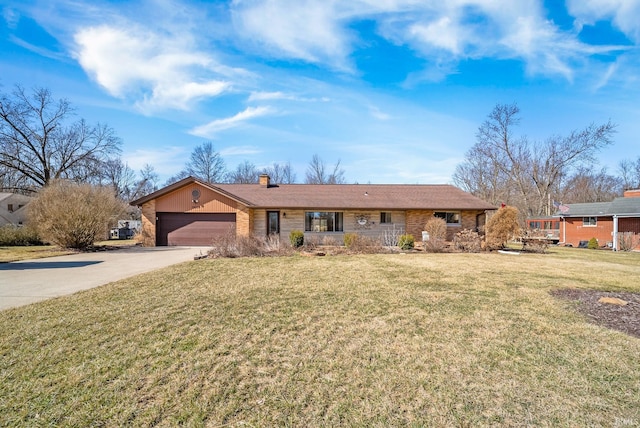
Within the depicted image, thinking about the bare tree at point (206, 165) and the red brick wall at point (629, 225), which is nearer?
the red brick wall at point (629, 225)

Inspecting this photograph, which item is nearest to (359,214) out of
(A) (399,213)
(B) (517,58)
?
(A) (399,213)

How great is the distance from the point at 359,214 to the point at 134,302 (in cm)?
1373

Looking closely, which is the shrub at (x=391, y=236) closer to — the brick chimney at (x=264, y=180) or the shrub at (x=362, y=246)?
the shrub at (x=362, y=246)

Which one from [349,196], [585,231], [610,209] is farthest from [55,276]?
[585,231]

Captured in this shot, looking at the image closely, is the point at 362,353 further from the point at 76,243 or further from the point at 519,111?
the point at 519,111

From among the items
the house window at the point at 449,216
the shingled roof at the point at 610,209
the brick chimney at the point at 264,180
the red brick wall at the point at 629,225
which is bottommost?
the red brick wall at the point at 629,225

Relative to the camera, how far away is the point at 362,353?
3727mm

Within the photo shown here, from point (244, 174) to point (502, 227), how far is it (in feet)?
127

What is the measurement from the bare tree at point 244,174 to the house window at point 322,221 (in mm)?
29494

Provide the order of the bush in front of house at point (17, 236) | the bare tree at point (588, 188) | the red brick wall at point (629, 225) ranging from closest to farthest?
the bush in front of house at point (17, 236)
the red brick wall at point (629, 225)
the bare tree at point (588, 188)

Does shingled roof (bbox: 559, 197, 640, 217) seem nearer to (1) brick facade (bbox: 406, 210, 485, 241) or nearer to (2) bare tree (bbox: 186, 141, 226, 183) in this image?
(1) brick facade (bbox: 406, 210, 485, 241)

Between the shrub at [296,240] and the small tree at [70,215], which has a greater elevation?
the small tree at [70,215]

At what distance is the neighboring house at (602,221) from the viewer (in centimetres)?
1972

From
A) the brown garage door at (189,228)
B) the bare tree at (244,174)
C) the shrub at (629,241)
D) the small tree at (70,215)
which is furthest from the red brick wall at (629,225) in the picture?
the bare tree at (244,174)
